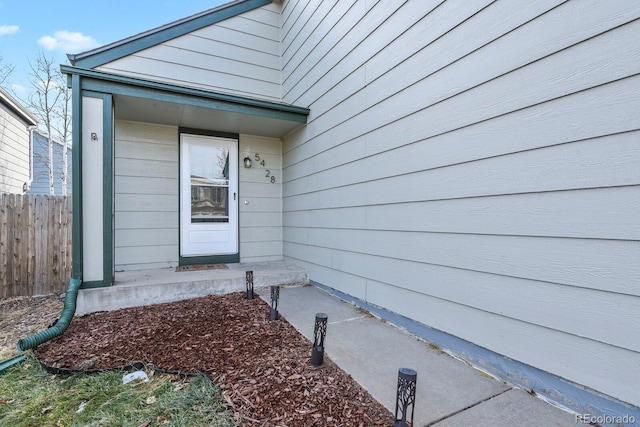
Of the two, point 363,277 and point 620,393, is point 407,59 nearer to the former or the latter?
point 363,277

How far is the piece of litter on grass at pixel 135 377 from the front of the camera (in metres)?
1.93

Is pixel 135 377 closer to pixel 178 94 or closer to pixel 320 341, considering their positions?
pixel 320 341

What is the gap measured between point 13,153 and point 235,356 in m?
9.49

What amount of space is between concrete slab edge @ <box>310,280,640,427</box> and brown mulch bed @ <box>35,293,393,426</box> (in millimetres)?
823

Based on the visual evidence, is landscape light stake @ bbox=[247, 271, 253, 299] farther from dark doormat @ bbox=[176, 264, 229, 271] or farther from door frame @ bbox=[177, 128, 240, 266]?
door frame @ bbox=[177, 128, 240, 266]

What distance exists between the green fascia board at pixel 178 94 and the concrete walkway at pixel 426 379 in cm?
275

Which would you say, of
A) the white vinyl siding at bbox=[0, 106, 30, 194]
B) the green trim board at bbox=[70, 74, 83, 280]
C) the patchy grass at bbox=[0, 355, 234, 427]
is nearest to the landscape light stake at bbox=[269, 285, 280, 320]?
the patchy grass at bbox=[0, 355, 234, 427]

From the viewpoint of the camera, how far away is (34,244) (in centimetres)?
396

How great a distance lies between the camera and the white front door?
465 cm

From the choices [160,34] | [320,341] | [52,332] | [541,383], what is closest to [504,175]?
[541,383]

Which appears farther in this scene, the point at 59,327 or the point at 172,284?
the point at 172,284

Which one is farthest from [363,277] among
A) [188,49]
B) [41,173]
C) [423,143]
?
[41,173]

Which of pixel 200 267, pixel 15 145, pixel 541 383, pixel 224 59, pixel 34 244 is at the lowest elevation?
pixel 541 383

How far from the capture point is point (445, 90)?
2211mm
